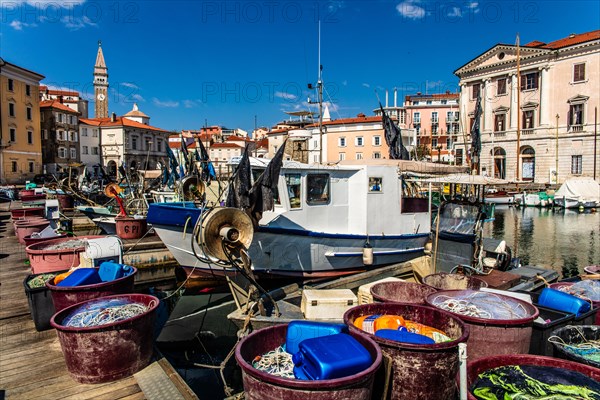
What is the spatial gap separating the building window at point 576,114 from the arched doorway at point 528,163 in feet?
16.7

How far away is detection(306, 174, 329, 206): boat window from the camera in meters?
10.0

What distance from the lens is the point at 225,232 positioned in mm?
6496

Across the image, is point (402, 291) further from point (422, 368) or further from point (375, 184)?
point (375, 184)

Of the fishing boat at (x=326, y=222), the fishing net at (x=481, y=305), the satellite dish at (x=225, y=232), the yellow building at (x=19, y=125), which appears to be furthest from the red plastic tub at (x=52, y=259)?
the yellow building at (x=19, y=125)

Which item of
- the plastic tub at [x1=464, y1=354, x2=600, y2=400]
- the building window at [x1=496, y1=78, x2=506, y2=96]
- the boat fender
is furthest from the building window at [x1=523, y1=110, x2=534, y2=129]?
the plastic tub at [x1=464, y1=354, x2=600, y2=400]

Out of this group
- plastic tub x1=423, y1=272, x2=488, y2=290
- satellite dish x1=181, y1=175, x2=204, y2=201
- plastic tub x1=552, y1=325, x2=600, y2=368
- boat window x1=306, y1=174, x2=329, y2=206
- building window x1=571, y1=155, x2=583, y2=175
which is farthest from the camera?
building window x1=571, y1=155, x2=583, y2=175

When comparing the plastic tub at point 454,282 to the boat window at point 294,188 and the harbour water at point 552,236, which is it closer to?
the boat window at point 294,188

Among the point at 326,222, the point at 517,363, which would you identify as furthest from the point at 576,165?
the point at 517,363

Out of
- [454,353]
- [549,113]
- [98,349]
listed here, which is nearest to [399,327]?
[454,353]

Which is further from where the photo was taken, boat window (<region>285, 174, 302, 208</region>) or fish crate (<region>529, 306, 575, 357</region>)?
boat window (<region>285, 174, 302, 208</region>)

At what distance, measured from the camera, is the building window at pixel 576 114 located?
43.2 meters

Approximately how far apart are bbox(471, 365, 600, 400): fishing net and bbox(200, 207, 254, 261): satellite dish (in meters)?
4.21

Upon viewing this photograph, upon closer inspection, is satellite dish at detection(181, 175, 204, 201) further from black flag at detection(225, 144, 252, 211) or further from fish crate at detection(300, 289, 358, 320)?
fish crate at detection(300, 289, 358, 320)

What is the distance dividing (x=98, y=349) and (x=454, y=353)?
3.74 meters
